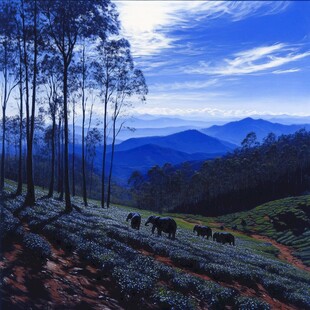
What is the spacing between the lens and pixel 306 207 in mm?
84250

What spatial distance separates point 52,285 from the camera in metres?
12.8

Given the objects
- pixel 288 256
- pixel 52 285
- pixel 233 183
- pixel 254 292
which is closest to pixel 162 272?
pixel 254 292

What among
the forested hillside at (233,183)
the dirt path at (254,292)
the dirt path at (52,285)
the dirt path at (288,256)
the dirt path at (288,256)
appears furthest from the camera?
the forested hillside at (233,183)

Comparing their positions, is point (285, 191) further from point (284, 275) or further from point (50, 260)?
point (50, 260)

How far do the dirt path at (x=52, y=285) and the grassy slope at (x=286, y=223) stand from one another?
150 feet

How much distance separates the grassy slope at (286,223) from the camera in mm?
63447

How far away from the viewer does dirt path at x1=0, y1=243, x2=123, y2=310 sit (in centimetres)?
1109

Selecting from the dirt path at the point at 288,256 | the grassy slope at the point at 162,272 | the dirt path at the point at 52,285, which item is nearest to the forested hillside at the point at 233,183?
the dirt path at the point at 288,256

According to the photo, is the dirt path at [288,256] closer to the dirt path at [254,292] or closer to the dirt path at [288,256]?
the dirt path at [288,256]

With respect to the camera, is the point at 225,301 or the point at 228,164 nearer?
the point at 225,301

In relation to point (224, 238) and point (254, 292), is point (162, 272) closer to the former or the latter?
point (254, 292)

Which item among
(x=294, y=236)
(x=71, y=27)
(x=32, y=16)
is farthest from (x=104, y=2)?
(x=294, y=236)

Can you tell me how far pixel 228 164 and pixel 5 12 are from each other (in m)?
126

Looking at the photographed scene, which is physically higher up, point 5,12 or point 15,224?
point 5,12
